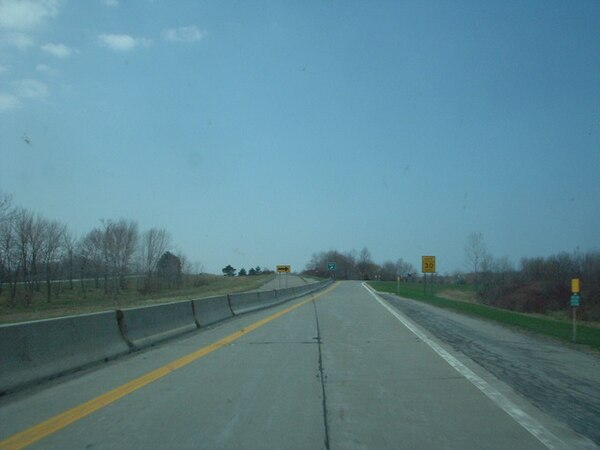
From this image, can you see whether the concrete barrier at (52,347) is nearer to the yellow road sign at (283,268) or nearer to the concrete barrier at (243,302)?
the concrete barrier at (243,302)

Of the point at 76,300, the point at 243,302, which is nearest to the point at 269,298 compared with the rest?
the point at 243,302

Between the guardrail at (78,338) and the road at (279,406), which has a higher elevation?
the guardrail at (78,338)

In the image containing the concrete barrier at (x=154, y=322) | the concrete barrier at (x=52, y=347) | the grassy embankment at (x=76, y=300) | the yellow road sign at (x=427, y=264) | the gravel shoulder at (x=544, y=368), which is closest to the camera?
the gravel shoulder at (x=544, y=368)

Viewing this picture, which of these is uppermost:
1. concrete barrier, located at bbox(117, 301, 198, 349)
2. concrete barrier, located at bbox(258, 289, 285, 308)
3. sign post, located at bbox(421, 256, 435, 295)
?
sign post, located at bbox(421, 256, 435, 295)

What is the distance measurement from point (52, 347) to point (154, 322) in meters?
5.01

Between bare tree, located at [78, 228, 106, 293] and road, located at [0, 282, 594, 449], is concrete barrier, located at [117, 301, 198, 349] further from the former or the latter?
bare tree, located at [78, 228, 106, 293]

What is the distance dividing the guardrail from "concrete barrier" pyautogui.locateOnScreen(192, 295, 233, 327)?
0.89 metres

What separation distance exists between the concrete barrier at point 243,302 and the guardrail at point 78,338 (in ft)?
21.0

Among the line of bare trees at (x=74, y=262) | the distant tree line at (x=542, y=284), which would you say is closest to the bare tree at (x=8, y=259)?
the line of bare trees at (x=74, y=262)

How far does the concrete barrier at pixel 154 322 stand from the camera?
41.5 ft

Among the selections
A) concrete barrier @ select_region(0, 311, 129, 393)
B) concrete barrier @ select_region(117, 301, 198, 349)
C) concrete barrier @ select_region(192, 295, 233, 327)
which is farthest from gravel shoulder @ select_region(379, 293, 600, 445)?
concrete barrier @ select_region(192, 295, 233, 327)

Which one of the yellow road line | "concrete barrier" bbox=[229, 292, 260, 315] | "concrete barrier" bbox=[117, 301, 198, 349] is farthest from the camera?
"concrete barrier" bbox=[229, 292, 260, 315]

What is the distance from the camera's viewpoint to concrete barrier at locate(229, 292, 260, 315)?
954 inches

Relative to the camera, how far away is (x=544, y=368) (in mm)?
11102
